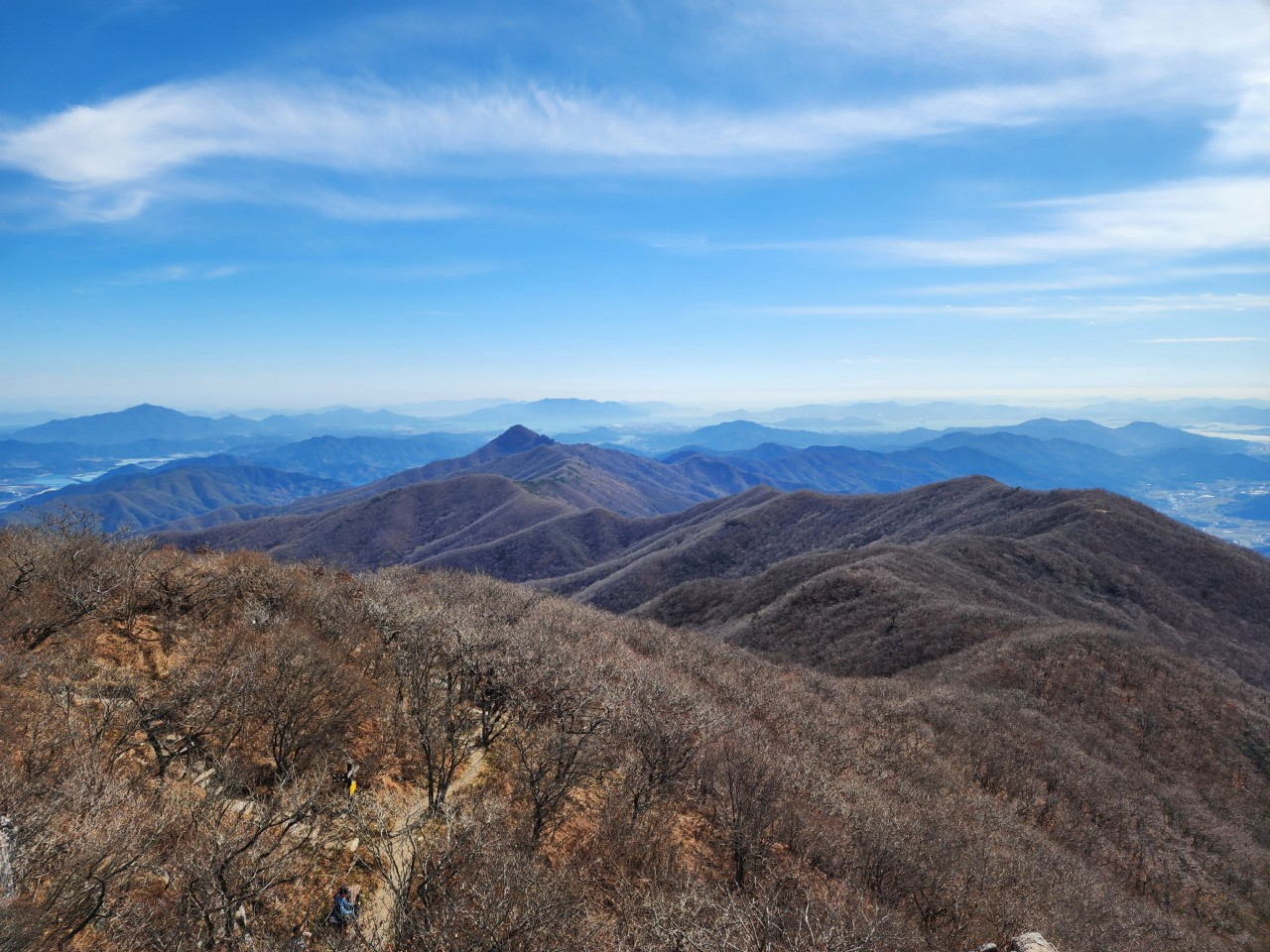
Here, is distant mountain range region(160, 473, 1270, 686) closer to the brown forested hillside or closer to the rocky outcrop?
the brown forested hillside

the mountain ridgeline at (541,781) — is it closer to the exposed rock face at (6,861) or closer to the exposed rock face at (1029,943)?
the exposed rock face at (6,861)

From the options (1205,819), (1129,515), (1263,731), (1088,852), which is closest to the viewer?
(1088,852)

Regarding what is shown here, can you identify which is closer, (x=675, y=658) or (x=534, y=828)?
(x=534, y=828)

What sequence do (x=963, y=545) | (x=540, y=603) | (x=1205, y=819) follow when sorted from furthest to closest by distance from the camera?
(x=963, y=545), (x=540, y=603), (x=1205, y=819)

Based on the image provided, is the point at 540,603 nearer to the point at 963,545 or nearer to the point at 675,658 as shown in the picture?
the point at 675,658

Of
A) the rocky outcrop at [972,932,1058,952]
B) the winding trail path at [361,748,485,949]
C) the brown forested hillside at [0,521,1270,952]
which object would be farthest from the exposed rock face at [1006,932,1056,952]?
the winding trail path at [361,748,485,949]

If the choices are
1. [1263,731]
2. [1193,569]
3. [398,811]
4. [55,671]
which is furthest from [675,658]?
[1193,569]

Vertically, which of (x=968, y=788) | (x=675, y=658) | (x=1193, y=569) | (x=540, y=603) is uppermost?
(x=540, y=603)
